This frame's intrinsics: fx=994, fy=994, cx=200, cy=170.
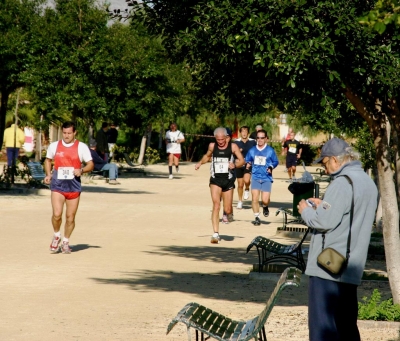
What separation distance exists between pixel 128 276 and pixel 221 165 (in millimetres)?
4998

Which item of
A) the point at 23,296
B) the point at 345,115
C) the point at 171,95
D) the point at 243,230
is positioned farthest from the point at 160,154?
the point at 23,296

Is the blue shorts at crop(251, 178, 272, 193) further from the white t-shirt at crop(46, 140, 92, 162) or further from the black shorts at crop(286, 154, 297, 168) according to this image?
the black shorts at crop(286, 154, 297, 168)

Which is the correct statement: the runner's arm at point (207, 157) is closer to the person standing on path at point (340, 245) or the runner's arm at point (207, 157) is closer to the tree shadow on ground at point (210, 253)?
the tree shadow on ground at point (210, 253)

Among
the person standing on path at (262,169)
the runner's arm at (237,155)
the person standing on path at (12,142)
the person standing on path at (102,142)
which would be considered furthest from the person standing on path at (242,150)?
the person standing on path at (102,142)

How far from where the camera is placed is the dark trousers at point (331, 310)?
20.9ft

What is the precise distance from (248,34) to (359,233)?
2.95 m

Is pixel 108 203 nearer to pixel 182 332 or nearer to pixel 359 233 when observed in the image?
pixel 182 332

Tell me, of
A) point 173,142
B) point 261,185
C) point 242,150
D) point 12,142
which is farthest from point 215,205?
point 173,142

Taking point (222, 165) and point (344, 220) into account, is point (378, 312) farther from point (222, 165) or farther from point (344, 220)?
point (222, 165)

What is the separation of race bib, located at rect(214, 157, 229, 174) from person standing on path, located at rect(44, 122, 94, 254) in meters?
3.07

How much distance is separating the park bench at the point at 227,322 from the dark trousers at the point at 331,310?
0.25m

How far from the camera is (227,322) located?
7.29m

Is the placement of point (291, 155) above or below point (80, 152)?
below

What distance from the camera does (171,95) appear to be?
35312mm
